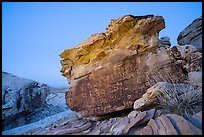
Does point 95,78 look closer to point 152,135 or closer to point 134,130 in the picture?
point 134,130

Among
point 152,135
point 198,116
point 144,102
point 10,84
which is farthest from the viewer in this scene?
point 10,84

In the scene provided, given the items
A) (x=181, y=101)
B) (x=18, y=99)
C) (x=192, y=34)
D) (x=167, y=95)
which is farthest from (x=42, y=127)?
(x=192, y=34)

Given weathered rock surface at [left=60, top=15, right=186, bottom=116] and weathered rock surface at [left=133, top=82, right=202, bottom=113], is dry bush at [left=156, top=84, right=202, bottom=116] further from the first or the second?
weathered rock surface at [left=60, top=15, right=186, bottom=116]

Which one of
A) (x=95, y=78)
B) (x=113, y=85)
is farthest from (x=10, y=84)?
(x=113, y=85)

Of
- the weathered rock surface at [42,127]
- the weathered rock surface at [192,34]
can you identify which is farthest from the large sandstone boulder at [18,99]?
the weathered rock surface at [192,34]

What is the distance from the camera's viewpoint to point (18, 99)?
40.3 ft

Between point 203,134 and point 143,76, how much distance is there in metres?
4.13

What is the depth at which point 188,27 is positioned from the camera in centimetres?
986

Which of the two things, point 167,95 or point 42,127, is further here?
point 42,127

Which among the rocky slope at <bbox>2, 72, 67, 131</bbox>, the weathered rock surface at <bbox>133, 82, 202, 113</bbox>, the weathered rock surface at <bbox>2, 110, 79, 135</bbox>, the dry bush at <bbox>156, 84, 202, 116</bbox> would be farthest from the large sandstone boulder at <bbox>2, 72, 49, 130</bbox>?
the dry bush at <bbox>156, 84, 202, 116</bbox>

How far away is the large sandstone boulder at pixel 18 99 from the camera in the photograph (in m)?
11.4

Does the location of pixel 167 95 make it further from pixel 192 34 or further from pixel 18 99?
pixel 18 99

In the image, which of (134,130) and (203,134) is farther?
(134,130)

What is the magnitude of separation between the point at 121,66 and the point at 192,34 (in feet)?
14.3
